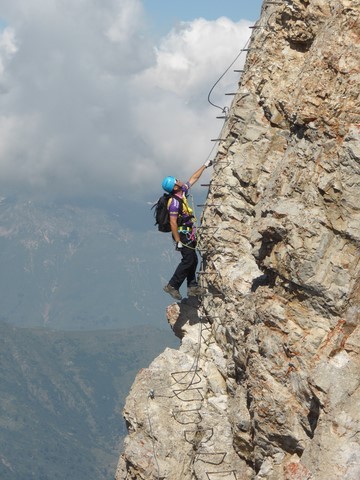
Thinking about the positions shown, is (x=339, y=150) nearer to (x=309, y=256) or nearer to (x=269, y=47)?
(x=309, y=256)

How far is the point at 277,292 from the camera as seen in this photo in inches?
667

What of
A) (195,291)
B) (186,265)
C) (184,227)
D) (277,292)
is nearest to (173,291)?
(186,265)

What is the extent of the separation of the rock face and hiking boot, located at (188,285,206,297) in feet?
1.57

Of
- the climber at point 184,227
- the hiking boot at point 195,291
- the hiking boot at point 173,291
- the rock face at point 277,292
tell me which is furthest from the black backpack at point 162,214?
the hiking boot at point 173,291

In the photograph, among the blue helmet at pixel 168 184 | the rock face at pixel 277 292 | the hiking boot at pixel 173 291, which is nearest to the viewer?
the rock face at pixel 277 292

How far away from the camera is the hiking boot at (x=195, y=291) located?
23.7 metres

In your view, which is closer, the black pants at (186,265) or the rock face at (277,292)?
the rock face at (277,292)

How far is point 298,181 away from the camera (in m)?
16.6

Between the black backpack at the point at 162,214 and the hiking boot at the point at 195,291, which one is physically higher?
the black backpack at the point at 162,214

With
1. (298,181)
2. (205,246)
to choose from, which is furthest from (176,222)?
(298,181)

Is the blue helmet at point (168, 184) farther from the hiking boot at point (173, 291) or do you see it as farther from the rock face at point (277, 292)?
the hiking boot at point (173, 291)

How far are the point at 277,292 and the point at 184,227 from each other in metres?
7.53

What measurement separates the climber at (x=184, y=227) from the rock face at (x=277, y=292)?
0.83 meters

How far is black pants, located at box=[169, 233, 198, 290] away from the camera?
24094mm
